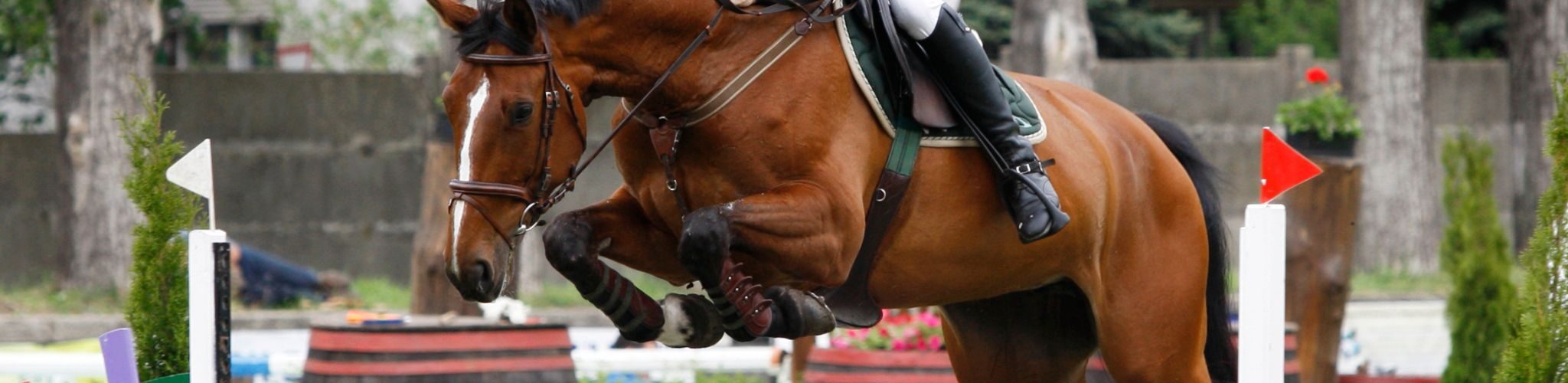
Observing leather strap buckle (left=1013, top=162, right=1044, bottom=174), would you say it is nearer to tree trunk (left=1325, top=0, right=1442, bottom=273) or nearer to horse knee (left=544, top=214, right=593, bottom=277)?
horse knee (left=544, top=214, right=593, bottom=277)

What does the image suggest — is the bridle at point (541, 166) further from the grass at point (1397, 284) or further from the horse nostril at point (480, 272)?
the grass at point (1397, 284)

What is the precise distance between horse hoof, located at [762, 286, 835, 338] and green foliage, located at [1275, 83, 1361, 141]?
14.8ft

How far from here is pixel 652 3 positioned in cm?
337

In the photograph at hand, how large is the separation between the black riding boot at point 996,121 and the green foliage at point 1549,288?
102 cm

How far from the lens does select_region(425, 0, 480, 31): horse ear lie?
3250 millimetres

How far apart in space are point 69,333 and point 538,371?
18.9ft

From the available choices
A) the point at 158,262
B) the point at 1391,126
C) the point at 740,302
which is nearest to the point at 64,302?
the point at 158,262

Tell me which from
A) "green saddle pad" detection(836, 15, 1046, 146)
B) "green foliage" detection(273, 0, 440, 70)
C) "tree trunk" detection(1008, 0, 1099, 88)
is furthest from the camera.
A: "green foliage" detection(273, 0, 440, 70)

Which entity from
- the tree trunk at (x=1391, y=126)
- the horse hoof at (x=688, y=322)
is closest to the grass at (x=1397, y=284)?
the tree trunk at (x=1391, y=126)

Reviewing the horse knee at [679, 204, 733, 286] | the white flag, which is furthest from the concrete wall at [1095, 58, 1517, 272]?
the white flag

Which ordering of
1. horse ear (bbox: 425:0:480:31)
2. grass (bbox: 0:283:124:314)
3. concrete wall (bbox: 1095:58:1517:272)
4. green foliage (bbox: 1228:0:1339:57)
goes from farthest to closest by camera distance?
green foliage (bbox: 1228:0:1339:57), concrete wall (bbox: 1095:58:1517:272), grass (bbox: 0:283:124:314), horse ear (bbox: 425:0:480:31)

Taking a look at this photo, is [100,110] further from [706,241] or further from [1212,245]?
[706,241]

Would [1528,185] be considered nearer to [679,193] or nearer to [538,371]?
[538,371]

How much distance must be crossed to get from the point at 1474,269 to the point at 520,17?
4585 millimetres
